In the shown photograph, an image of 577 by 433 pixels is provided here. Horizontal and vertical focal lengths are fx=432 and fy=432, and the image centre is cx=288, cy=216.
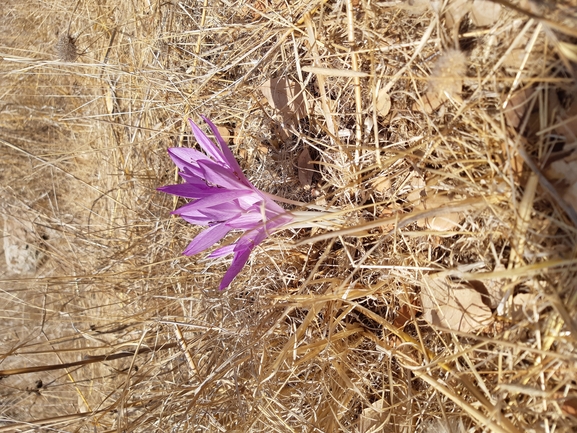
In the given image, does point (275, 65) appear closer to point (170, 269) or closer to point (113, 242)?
point (170, 269)

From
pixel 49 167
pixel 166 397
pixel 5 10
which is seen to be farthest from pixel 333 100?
pixel 5 10

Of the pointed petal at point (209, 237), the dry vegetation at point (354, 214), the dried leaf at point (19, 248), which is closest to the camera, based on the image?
the dry vegetation at point (354, 214)

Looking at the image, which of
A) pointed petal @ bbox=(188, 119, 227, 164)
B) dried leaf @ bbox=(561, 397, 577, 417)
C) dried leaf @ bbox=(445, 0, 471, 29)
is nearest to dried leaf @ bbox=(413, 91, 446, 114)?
dried leaf @ bbox=(445, 0, 471, 29)

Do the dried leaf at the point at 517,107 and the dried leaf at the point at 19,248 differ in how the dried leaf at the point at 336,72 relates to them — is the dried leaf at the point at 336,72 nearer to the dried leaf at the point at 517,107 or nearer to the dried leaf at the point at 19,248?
the dried leaf at the point at 517,107

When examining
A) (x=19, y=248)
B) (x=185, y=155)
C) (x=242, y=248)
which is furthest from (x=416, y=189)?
(x=19, y=248)

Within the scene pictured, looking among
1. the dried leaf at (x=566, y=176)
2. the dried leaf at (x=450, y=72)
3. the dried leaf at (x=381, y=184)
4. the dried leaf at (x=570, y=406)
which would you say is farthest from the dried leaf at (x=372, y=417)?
the dried leaf at (x=450, y=72)
